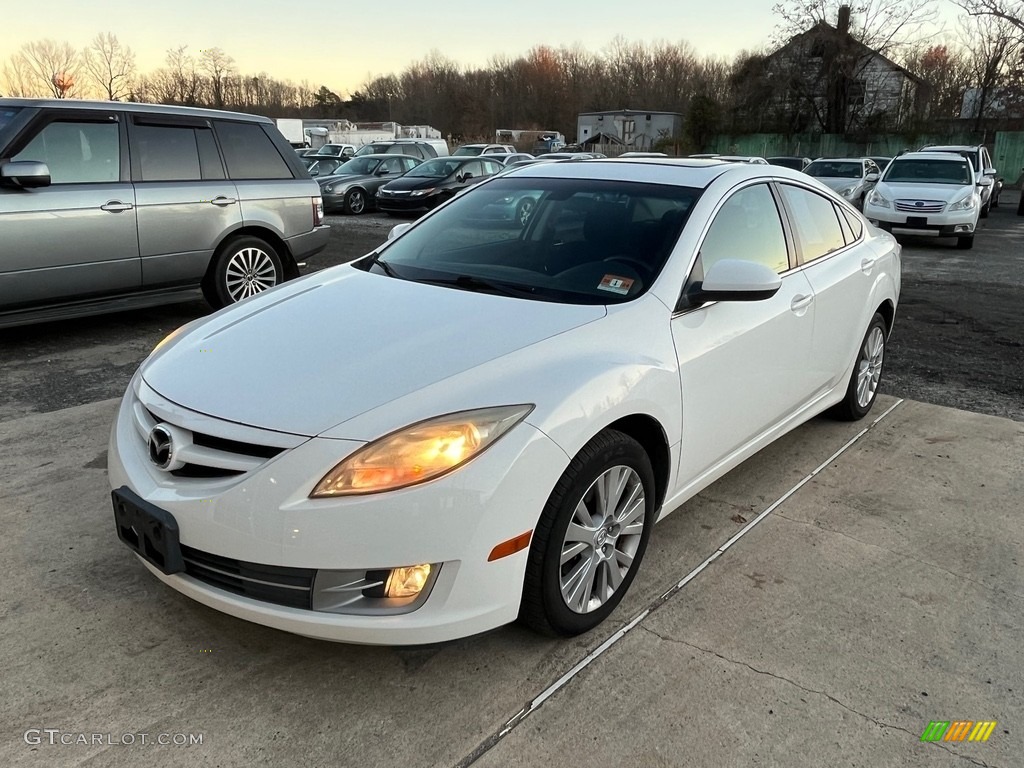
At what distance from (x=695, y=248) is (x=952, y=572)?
66.5 inches

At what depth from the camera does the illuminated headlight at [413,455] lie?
6.84 ft

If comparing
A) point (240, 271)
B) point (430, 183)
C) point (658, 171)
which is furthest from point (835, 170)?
point (658, 171)

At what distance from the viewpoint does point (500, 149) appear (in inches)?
1059

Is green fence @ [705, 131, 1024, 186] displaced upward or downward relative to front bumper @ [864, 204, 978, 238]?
upward

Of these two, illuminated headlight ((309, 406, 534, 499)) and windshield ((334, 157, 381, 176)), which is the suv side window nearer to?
illuminated headlight ((309, 406, 534, 499))

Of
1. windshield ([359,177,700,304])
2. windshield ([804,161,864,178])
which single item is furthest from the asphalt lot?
windshield ([804,161,864,178])

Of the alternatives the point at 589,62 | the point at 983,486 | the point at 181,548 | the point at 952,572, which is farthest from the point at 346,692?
the point at 589,62

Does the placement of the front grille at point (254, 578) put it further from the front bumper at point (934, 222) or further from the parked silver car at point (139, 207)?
the front bumper at point (934, 222)

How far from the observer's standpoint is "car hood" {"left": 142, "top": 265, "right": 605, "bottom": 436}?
2275 mm

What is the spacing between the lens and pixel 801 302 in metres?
3.60

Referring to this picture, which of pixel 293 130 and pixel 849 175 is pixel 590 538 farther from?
pixel 293 130

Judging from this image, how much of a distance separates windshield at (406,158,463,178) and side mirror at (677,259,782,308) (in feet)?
52.7

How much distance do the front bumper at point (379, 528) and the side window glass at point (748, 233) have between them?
1387mm

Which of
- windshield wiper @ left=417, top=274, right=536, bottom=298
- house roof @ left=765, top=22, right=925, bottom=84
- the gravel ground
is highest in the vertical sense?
house roof @ left=765, top=22, right=925, bottom=84
